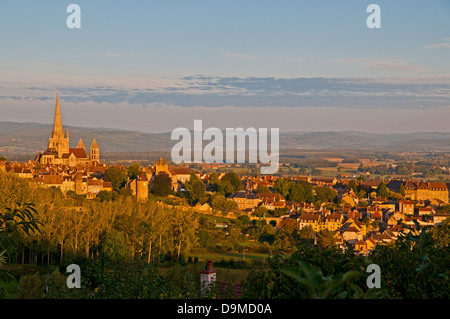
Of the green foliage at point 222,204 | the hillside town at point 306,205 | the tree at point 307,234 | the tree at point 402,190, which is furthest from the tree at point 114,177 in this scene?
the tree at point 402,190

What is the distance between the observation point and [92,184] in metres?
56.2

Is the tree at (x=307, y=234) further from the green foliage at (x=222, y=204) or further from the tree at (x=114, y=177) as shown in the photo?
the tree at (x=114, y=177)

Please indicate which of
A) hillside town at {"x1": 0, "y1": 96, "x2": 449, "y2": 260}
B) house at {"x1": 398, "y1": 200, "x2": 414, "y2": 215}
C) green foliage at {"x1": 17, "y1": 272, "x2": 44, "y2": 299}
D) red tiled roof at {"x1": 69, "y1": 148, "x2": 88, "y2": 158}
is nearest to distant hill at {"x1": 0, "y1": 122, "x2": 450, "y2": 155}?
red tiled roof at {"x1": 69, "y1": 148, "x2": 88, "y2": 158}

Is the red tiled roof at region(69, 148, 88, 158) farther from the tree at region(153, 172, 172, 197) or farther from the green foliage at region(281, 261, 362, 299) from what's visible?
the green foliage at region(281, 261, 362, 299)

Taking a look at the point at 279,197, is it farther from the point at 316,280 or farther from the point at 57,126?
the point at 316,280

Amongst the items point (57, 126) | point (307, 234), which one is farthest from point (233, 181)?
point (57, 126)

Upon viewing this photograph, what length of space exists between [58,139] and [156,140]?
209 ft

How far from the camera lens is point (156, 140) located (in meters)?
148

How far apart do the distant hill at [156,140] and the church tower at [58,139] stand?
90.1 ft

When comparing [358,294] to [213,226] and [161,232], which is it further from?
[213,226]

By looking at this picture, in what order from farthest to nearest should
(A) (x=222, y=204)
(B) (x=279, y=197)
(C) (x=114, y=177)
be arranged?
(B) (x=279, y=197), (C) (x=114, y=177), (A) (x=222, y=204)

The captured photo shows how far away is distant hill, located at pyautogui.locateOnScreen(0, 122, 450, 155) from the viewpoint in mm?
123000

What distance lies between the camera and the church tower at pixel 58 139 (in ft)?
273
